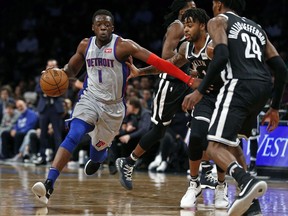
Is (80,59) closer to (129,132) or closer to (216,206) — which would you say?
(216,206)

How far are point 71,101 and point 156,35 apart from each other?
4157 millimetres

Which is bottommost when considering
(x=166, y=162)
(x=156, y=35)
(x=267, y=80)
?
(x=166, y=162)

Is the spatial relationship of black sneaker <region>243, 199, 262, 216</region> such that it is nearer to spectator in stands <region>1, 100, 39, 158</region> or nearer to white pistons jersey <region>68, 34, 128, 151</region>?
white pistons jersey <region>68, 34, 128, 151</region>

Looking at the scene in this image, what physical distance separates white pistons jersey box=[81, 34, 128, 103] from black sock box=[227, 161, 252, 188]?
2.35 m

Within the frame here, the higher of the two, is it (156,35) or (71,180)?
(156,35)

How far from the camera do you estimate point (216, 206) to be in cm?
735

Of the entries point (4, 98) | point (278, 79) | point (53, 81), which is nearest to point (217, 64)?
point (278, 79)

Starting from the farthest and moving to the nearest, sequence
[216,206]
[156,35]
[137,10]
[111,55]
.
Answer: [137,10], [156,35], [111,55], [216,206]

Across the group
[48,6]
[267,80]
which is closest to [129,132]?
[267,80]

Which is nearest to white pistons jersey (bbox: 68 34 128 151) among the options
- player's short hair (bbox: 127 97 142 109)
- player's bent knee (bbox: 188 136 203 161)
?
player's bent knee (bbox: 188 136 203 161)

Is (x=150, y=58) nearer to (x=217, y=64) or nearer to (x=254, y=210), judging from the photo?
(x=217, y=64)

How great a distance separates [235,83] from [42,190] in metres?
2.09

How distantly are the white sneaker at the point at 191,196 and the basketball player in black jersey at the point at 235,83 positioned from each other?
1179mm

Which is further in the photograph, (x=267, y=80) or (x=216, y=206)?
(x=216, y=206)
